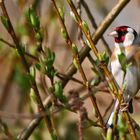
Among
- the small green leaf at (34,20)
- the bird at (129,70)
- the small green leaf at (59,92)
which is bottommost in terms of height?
the bird at (129,70)

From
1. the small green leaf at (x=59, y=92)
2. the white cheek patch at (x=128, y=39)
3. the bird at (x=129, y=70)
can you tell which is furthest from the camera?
the white cheek patch at (x=128, y=39)

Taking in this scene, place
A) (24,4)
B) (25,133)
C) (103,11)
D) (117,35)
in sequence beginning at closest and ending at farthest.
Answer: (25,133)
(117,35)
(24,4)
(103,11)

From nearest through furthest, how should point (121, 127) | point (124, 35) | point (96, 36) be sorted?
point (121, 127) < point (96, 36) < point (124, 35)

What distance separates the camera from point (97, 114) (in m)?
1.72

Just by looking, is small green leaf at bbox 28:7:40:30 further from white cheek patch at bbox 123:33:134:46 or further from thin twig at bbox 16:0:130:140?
white cheek patch at bbox 123:33:134:46

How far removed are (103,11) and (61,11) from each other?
1.47 m

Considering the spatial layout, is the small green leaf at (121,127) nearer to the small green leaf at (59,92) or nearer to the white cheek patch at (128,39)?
the small green leaf at (59,92)

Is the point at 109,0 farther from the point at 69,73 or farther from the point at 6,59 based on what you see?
the point at 69,73

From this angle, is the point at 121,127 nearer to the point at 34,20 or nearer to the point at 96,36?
the point at 34,20

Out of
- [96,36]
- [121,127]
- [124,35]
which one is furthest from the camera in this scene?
[124,35]

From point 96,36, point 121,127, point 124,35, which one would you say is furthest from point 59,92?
point 124,35

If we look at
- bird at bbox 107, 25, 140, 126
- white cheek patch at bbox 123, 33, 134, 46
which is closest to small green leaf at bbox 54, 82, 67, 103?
bird at bbox 107, 25, 140, 126

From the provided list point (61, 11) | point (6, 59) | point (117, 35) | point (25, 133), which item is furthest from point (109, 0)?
point (61, 11)

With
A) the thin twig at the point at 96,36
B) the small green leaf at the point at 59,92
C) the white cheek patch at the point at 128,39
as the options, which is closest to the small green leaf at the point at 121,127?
the small green leaf at the point at 59,92
